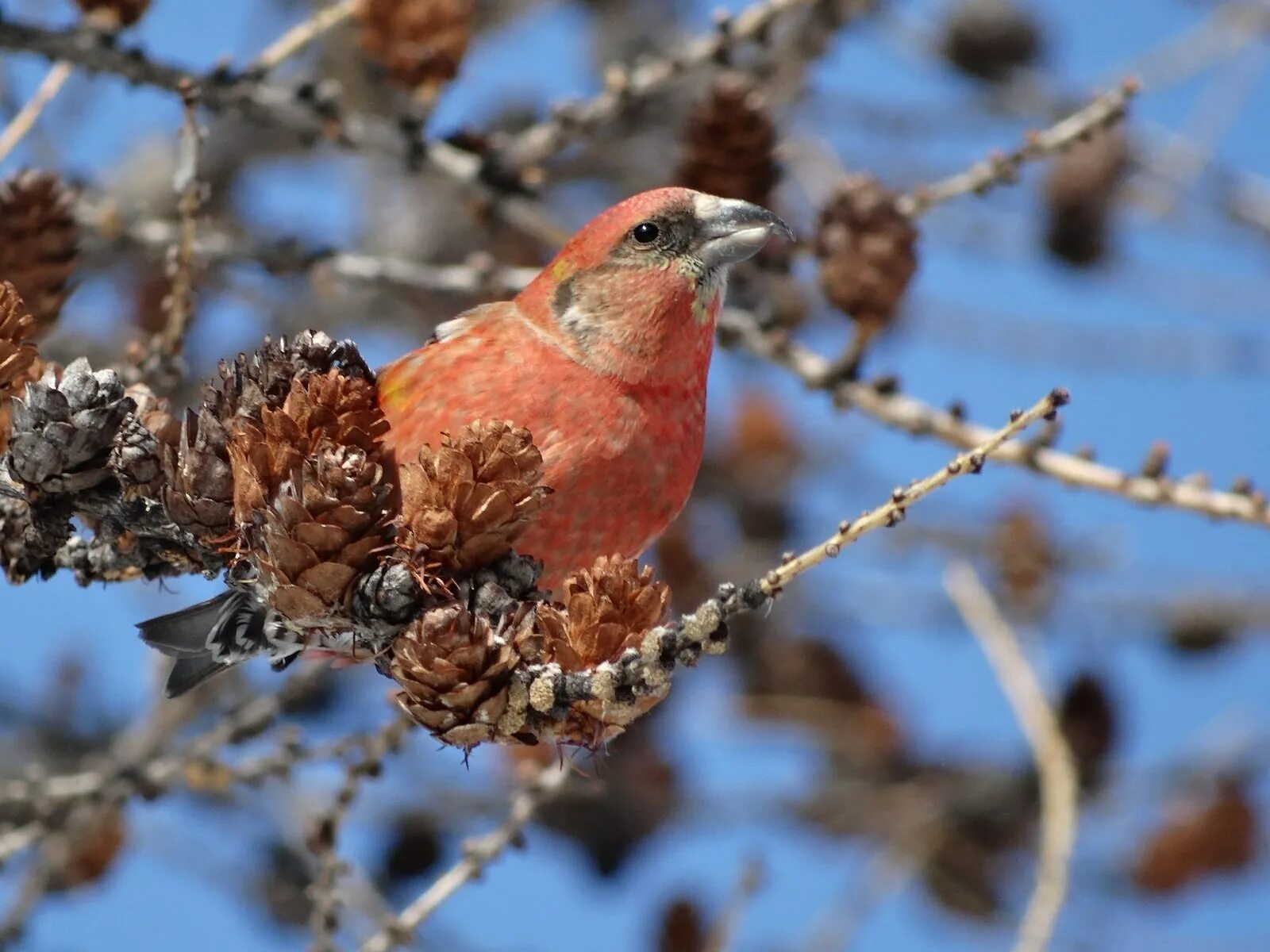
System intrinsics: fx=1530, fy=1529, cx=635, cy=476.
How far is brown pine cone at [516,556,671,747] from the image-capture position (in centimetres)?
152

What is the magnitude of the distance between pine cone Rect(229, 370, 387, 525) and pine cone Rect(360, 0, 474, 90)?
4.60 feet

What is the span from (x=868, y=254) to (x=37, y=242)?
1346mm

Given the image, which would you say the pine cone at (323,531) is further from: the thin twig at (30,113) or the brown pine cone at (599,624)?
the thin twig at (30,113)

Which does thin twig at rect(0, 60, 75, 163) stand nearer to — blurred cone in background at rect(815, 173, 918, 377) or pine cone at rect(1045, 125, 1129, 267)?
blurred cone in background at rect(815, 173, 918, 377)

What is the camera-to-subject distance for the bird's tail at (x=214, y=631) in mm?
1939

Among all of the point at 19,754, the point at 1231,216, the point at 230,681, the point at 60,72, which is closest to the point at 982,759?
the point at 1231,216

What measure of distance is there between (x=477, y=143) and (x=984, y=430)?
115cm

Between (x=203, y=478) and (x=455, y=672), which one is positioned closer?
(x=455, y=672)

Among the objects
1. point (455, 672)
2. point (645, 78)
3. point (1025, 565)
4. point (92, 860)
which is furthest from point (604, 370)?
point (1025, 565)

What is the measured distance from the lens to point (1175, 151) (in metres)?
4.16

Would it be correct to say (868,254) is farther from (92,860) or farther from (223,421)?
(92,860)

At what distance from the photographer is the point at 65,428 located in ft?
5.16

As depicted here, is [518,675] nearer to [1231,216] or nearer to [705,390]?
[705,390]

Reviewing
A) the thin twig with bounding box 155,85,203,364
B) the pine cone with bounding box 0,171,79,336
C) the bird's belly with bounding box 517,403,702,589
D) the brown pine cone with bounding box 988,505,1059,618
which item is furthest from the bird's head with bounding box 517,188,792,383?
the brown pine cone with bounding box 988,505,1059,618
